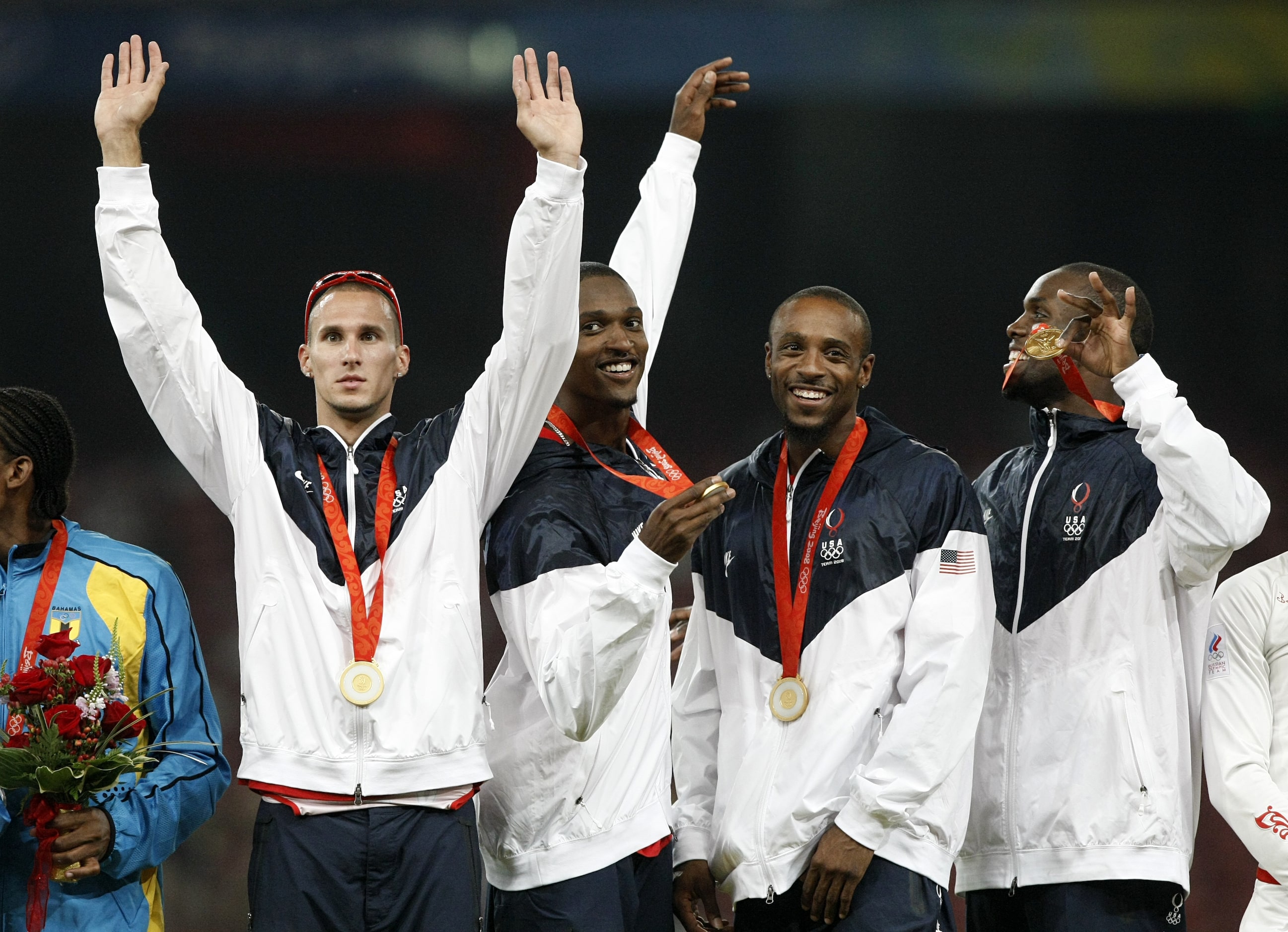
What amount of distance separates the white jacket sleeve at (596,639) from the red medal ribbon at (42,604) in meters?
0.89

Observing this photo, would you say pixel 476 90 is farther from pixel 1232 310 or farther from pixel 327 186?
pixel 1232 310

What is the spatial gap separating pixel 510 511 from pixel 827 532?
59 cm

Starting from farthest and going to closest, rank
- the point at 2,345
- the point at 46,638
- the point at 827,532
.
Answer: the point at 2,345 < the point at 827,532 < the point at 46,638

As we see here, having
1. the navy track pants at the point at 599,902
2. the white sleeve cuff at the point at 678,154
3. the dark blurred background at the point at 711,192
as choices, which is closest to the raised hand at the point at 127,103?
the white sleeve cuff at the point at 678,154

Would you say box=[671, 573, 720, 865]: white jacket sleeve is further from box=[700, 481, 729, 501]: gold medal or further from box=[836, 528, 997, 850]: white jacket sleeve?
box=[700, 481, 729, 501]: gold medal

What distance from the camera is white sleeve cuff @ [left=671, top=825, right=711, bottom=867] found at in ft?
9.26

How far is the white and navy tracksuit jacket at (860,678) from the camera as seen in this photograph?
2.62 m

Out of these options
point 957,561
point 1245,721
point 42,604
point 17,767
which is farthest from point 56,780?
point 1245,721

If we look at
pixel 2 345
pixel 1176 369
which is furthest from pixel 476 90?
pixel 1176 369

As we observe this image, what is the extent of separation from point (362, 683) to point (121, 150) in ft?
3.41

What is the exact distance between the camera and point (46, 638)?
255 centimetres

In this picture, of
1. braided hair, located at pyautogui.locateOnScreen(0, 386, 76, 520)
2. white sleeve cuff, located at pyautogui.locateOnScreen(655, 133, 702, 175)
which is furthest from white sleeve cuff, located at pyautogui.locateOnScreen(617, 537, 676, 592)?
white sleeve cuff, located at pyautogui.locateOnScreen(655, 133, 702, 175)

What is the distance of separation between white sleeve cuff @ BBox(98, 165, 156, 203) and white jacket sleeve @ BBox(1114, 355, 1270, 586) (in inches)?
70.1

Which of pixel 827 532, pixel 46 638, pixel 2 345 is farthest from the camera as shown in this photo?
pixel 2 345
